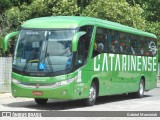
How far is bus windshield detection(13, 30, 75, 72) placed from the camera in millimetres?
16750

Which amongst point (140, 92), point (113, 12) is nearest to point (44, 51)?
point (140, 92)

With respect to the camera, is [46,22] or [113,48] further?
[113,48]

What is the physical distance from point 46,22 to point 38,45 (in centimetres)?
98

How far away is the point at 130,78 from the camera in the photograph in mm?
23125

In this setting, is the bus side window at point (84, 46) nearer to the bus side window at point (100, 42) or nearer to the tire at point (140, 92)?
the bus side window at point (100, 42)

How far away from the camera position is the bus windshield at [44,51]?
16750 millimetres

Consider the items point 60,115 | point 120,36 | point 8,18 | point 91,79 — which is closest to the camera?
point 60,115

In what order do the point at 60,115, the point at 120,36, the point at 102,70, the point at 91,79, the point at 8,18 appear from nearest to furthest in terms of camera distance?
1. the point at 60,115
2. the point at 91,79
3. the point at 102,70
4. the point at 120,36
5. the point at 8,18

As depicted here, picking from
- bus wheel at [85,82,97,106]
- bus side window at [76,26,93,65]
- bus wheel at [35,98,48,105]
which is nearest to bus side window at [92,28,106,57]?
bus side window at [76,26,93,65]

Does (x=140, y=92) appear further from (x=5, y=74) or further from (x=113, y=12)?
(x=113, y=12)

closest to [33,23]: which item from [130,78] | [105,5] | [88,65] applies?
[88,65]

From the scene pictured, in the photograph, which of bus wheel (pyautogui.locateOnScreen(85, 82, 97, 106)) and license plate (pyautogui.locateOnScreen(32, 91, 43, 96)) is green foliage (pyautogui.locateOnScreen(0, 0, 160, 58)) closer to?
bus wheel (pyautogui.locateOnScreen(85, 82, 97, 106))

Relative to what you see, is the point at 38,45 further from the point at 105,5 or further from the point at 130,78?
the point at 105,5

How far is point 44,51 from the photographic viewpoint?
1688 centimetres
